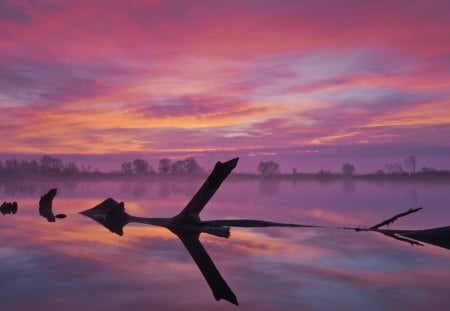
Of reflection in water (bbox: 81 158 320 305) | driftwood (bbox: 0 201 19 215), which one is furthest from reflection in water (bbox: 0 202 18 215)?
reflection in water (bbox: 81 158 320 305)

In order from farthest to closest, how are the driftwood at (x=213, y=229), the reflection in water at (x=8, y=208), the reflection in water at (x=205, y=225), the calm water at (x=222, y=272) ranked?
the reflection in water at (x=8, y=208), the driftwood at (x=213, y=229), the reflection in water at (x=205, y=225), the calm water at (x=222, y=272)

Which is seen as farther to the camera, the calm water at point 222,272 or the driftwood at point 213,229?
the driftwood at point 213,229

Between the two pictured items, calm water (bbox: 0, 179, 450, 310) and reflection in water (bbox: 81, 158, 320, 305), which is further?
reflection in water (bbox: 81, 158, 320, 305)

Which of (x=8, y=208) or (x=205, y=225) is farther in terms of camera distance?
(x=8, y=208)

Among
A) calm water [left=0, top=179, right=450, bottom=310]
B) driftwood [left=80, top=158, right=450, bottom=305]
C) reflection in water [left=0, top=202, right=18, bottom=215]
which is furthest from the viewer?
reflection in water [left=0, top=202, right=18, bottom=215]

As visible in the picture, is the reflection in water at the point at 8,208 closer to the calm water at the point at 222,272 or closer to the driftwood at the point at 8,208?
the driftwood at the point at 8,208

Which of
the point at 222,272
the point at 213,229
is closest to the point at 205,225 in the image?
the point at 213,229

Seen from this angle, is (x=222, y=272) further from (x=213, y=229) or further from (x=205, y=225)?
(x=205, y=225)

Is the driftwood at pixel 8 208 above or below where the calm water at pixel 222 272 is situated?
above

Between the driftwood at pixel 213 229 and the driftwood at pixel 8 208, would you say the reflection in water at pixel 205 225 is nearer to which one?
the driftwood at pixel 213 229

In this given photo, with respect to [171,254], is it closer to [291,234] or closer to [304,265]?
[304,265]

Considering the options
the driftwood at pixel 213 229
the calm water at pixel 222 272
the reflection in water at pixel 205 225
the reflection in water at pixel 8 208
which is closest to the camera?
the calm water at pixel 222 272

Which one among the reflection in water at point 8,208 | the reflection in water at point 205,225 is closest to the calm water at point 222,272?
the reflection in water at point 205,225

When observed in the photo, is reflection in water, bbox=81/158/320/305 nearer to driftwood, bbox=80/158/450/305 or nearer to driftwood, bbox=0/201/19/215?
driftwood, bbox=80/158/450/305
